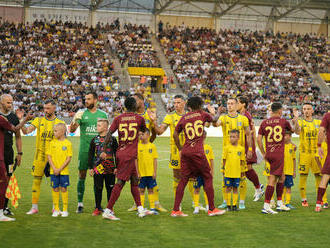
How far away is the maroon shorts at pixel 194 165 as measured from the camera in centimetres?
828

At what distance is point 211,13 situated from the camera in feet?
158

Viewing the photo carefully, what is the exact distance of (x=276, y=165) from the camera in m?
8.79

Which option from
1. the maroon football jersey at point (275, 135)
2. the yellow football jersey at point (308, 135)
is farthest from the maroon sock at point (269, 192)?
the yellow football jersey at point (308, 135)

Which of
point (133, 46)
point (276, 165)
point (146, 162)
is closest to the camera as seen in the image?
point (276, 165)

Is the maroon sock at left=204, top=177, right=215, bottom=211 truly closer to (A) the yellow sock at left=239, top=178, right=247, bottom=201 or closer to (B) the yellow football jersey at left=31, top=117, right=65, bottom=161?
(A) the yellow sock at left=239, top=178, right=247, bottom=201

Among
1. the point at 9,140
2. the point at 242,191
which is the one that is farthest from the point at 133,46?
the point at 9,140

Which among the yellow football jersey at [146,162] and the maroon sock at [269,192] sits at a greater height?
the yellow football jersey at [146,162]

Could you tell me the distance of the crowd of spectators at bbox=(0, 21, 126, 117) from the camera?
33391mm

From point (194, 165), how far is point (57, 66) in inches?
1205

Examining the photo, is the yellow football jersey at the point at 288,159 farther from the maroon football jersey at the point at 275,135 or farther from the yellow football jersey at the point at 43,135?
the yellow football jersey at the point at 43,135

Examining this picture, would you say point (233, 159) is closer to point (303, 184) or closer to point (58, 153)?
point (303, 184)

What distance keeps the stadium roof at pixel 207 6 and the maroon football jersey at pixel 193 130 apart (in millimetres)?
37228

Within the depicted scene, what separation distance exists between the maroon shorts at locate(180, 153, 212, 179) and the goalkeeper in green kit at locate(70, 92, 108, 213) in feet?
5.84

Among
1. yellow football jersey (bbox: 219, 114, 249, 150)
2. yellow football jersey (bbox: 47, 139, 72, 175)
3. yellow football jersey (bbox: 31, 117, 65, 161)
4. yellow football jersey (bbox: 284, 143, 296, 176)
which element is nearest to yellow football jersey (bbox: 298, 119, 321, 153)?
yellow football jersey (bbox: 284, 143, 296, 176)
